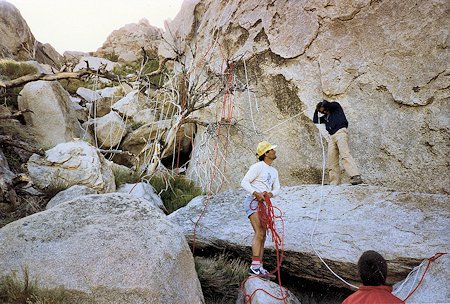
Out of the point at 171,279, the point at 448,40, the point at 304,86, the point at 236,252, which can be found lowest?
the point at 236,252

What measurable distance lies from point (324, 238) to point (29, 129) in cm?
731

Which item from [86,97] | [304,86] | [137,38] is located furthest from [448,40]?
[137,38]

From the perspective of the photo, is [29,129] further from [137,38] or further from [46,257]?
[137,38]

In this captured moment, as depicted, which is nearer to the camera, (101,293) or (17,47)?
(101,293)

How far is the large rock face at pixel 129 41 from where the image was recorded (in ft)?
77.8

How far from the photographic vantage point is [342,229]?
18.5 ft

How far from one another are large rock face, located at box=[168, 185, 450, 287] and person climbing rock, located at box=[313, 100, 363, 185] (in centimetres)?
37

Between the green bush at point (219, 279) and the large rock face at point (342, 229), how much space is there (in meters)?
0.39

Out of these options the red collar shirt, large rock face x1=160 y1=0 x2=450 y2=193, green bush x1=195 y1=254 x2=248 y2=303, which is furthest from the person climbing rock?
the red collar shirt

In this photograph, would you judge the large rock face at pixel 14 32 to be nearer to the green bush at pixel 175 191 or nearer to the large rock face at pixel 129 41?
the large rock face at pixel 129 41

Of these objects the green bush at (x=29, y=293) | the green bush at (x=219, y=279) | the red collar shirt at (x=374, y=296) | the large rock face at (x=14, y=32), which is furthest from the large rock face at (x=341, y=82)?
the large rock face at (x=14, y=32)

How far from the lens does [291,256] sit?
572cm

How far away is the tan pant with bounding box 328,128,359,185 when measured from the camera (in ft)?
22.5

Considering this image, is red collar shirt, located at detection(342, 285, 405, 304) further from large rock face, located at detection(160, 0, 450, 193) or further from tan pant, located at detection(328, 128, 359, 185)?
large rock face, located at detection(160, 0, 450, 193)
